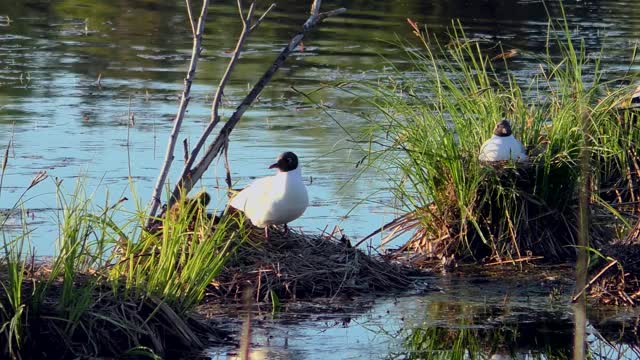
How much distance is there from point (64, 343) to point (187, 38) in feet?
49.2

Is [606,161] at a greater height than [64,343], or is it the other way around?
[606,161]

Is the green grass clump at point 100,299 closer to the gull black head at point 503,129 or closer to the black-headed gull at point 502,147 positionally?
the black-headed gull at point 502,147

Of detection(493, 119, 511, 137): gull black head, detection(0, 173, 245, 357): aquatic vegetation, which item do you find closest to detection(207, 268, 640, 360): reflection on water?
detection(0, 173, 245, 357): aquatic vegetation

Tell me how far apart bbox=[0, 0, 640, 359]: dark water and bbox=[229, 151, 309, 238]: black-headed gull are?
75cm

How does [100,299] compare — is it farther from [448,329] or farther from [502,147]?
[502,147]

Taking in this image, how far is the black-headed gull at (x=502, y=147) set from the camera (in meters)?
8.37

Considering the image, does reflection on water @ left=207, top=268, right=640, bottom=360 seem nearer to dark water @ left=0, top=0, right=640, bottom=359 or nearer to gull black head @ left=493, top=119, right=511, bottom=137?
dark water @ left=0, top=0, right=640, bottom=359

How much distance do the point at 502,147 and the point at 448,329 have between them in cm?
179

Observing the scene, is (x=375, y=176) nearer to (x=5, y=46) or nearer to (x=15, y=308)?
(x=15, y=308)

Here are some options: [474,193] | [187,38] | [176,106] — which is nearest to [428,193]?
[474,193]

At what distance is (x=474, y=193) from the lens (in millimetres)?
8469

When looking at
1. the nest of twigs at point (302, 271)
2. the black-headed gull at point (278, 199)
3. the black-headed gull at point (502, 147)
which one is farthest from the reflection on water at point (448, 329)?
the black-headed gull at point (502, 147)

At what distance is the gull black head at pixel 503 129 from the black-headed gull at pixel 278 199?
1.46 meters

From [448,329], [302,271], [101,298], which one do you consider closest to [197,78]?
[302,271]
